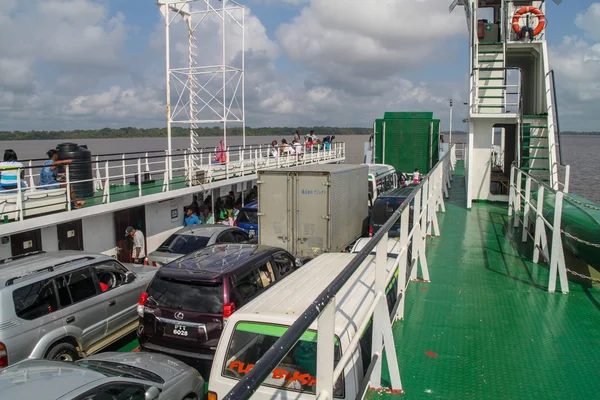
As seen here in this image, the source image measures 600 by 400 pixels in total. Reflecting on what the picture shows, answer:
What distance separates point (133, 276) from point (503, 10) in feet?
35.2

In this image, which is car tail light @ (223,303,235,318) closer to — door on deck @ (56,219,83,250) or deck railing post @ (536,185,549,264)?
deck railing post @ (536,185,549,264)

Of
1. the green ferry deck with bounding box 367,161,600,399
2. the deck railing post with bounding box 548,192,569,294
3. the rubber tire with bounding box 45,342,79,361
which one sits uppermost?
the deck railing post with bounding box 548,192,569,294

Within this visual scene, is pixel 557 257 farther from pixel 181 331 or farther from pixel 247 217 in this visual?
pixel 247 217

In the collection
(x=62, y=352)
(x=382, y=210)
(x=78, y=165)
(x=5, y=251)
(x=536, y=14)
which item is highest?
(x=536, y=14)

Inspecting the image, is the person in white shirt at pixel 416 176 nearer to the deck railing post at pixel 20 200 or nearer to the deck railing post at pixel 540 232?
the deck railing post at pixel 540 232

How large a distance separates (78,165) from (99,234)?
71.0 inches

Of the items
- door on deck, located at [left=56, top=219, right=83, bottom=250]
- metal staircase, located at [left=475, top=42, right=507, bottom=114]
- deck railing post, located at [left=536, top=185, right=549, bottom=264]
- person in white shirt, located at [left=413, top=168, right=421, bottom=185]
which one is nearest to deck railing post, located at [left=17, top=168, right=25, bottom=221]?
door on deck, located at [left=56, top=219, right=83, bottom=250]

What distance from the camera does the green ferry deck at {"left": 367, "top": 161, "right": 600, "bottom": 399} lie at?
11.9 ft

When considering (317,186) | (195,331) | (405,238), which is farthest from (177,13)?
(405,238)

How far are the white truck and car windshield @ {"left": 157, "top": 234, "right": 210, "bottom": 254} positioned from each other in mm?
1746

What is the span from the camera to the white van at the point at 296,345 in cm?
347

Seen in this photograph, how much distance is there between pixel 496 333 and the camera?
180 inches

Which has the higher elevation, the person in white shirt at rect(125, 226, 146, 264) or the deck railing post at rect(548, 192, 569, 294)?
the deck railing post at rect(548, 192, 569, 294)

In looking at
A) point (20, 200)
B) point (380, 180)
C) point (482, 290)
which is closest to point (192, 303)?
point (482, 290)
